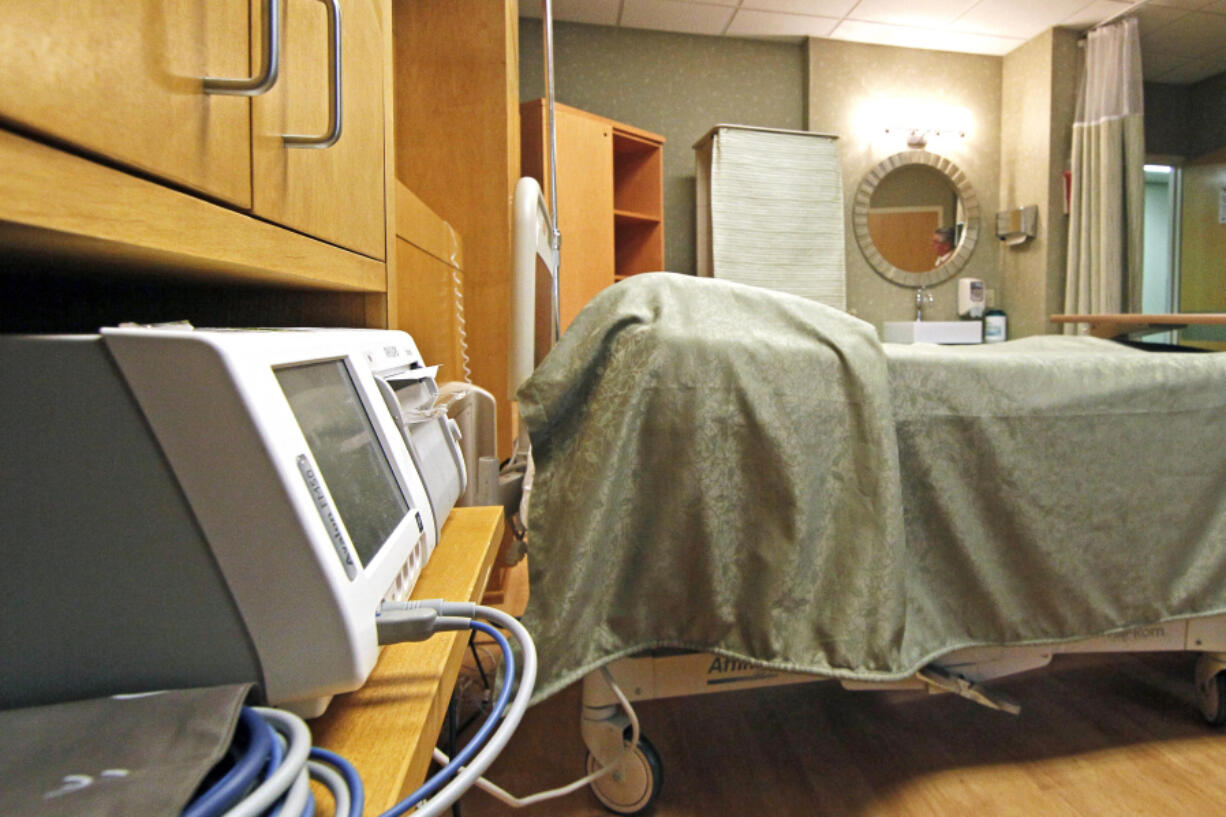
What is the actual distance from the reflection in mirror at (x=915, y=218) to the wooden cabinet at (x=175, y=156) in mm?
3461

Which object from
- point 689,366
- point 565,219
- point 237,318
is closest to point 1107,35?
point 565,219

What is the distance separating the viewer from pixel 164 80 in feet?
1.06

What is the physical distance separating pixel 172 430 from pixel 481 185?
1.62 m

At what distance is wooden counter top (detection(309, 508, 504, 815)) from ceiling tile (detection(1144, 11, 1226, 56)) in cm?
440

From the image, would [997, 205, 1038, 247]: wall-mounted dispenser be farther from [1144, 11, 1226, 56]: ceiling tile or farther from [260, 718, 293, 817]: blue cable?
[260, 718, 293, 817]: blue cable

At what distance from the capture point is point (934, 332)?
3.35 metres

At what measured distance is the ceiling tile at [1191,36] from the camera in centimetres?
312

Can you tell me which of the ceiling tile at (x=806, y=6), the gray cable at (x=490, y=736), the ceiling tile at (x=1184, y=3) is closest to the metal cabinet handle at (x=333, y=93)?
the gray cable at (x=490, y=736)

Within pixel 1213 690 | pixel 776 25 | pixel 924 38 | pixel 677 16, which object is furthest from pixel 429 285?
pixel 924 38

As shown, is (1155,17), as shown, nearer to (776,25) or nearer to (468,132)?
(776,25)

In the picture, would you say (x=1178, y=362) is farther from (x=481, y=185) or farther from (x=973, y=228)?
(x=973, y=228)

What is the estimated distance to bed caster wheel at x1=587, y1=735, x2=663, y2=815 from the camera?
901mm

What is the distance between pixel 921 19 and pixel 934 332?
5.07ft

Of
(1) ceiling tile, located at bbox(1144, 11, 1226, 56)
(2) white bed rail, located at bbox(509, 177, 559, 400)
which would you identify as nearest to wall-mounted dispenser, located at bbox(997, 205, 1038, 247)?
(1) ceiling tile, located at bbox(1144, 11, 1226, 56)
